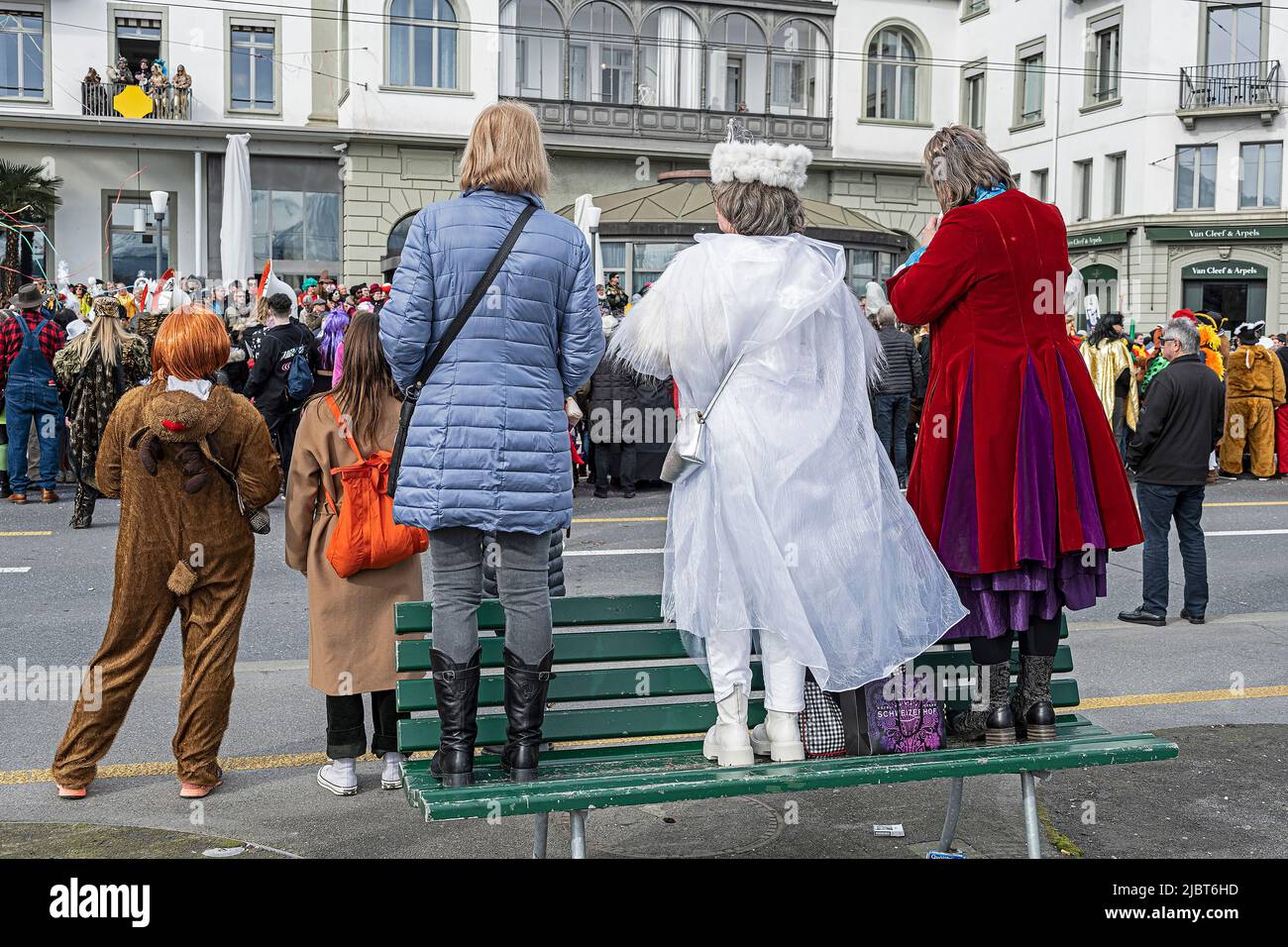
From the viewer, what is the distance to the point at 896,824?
4871 mm

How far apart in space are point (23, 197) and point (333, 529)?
31306mm

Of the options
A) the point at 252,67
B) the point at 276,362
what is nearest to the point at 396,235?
the point at 252,67

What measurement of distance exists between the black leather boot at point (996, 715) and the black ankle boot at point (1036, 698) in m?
0.05

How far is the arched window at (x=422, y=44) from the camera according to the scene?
33938mm

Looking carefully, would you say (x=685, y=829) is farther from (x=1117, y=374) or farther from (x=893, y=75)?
(x=893, y=75)

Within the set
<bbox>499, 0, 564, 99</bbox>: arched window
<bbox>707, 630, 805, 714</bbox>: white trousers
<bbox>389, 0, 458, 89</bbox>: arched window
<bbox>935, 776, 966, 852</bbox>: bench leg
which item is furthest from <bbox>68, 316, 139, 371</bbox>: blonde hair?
<bbox>499, 0, 564, 99</bbox>: arched window

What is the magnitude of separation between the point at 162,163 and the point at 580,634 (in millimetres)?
34613

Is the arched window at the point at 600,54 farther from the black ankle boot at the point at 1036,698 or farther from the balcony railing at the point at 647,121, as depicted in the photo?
the black ankle boot at the point at 1036,698

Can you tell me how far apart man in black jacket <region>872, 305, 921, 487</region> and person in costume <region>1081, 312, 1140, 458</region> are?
3147 millimetres

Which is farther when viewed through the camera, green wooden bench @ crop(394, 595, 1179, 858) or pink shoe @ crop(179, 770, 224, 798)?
pink shoe @ crop(179, 770, 224, 798)

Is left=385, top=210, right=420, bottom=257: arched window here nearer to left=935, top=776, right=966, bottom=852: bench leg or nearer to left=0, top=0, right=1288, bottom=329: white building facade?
left=0, top=0, right=1288, bottom=329: white building facade

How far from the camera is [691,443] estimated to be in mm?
4012

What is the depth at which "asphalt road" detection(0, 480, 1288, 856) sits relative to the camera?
187 inches
